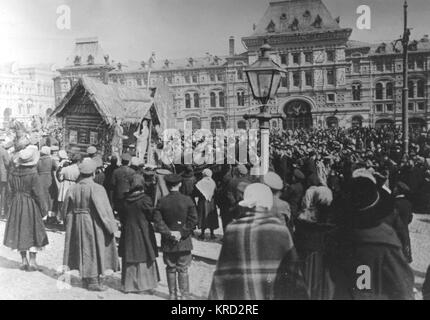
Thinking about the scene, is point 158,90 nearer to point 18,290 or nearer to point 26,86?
point 26,86

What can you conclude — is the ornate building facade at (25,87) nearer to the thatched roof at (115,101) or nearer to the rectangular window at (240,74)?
the thatched roof at (115,101)

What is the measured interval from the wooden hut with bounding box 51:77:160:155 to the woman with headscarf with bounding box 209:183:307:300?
904 centimetres

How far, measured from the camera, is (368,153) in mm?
9641

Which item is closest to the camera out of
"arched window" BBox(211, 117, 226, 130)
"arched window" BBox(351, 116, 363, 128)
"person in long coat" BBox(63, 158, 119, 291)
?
"person in long coat" BBox(63, 158, 119, 291)

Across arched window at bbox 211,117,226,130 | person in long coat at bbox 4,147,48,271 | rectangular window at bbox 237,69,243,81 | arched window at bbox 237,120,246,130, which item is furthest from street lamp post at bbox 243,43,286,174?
rectangular window at bbox 237,69,243,81

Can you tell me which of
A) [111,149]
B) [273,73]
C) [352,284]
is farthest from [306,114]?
[352,284]

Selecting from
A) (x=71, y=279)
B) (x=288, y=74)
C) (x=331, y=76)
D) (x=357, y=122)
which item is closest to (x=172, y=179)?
(x=71, y=279)

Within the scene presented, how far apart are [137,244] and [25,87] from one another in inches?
370

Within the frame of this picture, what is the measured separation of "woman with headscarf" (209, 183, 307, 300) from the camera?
3827 millimetres

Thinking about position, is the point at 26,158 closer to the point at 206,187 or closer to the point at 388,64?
the point at 206,187

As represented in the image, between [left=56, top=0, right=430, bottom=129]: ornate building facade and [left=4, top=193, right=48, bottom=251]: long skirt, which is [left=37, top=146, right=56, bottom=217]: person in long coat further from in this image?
[left=56, top=0, right=430, bottom=129]: ornate building facade

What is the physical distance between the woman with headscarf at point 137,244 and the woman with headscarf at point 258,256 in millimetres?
1551

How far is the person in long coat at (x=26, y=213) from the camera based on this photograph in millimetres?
6039

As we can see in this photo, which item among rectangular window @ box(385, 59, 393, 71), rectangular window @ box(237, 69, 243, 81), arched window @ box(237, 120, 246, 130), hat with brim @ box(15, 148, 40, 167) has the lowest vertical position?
hat with brim @ box(15, 148, 40, 167)
